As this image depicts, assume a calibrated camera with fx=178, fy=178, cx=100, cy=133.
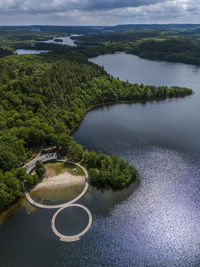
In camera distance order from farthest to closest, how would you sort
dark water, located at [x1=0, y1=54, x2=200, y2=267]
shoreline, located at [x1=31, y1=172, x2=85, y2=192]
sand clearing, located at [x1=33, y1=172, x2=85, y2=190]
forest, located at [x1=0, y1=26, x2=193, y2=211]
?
sand clearing, located at [x1=33, y1=172, x2=85, y2=190], shoreline, located at [x1=31, y1=172, x2=85, y2=192], forest, located at [x1=0, y1=26, x2=193, y2=211], dark water, located at [x1=0, y1=54, x2=200, y2=267]

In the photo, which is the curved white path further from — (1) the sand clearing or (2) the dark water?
(1) the sand clearing

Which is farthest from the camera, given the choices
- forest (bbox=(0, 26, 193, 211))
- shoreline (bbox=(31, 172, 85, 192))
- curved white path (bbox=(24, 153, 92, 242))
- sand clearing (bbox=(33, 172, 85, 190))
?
sand clearing (bbox=(33, 172, 85, 190))

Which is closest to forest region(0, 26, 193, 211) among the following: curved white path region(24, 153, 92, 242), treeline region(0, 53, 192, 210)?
treeline region(0, 53, 192, 210)

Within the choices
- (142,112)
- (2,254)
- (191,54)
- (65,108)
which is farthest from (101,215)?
(191,54)

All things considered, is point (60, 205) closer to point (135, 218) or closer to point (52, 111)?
point (135, 218)

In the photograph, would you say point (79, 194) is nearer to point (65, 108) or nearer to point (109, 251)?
point (109, 251)

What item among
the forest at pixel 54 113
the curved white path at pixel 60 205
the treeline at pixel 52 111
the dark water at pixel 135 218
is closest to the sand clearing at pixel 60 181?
the curved white path at pixel 60 205

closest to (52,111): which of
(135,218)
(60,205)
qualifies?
(60,205)
